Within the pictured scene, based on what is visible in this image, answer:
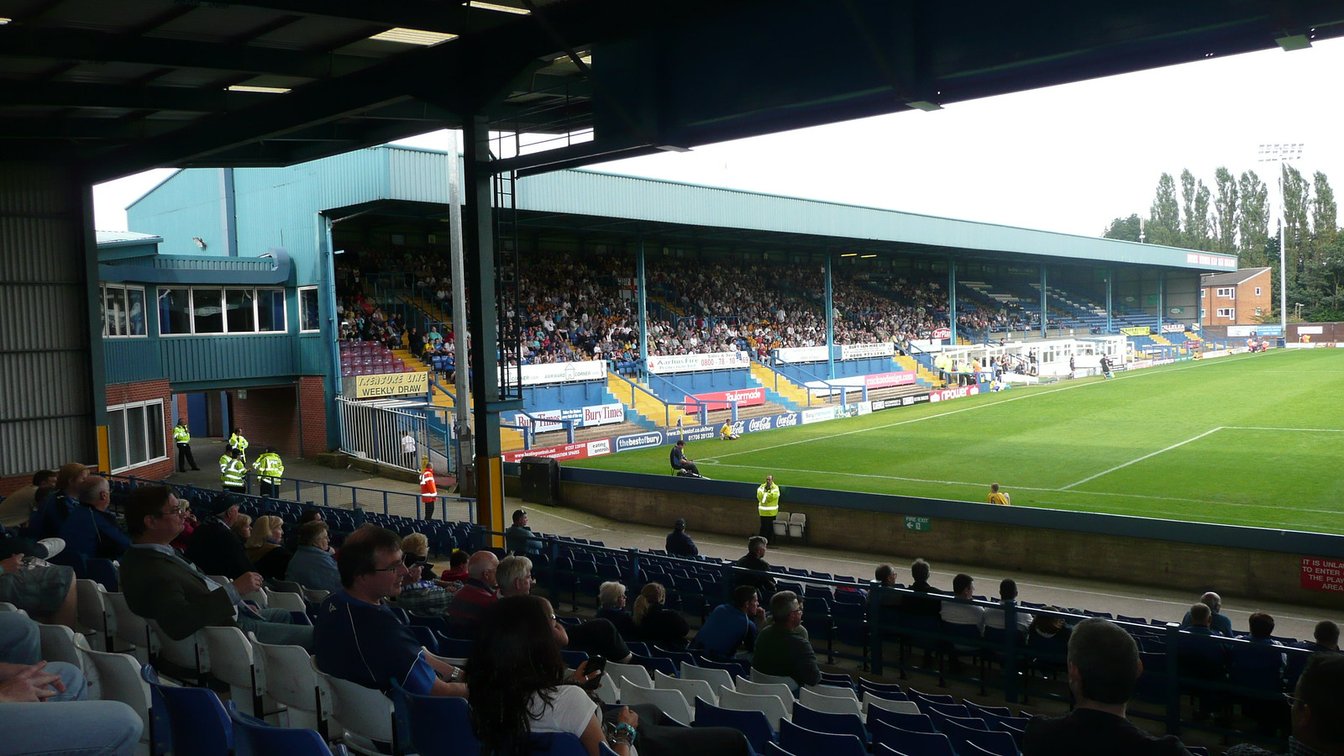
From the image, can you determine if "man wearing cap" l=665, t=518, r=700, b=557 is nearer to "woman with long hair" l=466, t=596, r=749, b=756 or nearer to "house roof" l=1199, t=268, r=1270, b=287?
"woman with long hair" l=466, t=596, r=749, b=756

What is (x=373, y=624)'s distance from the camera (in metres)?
3.93

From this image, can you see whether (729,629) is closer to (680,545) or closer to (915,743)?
(915,743)

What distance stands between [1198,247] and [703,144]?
127 m

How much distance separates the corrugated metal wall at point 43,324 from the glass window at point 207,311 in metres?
7.08

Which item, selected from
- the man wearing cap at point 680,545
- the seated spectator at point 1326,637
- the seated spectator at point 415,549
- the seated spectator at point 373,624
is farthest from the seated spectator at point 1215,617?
the seated spectator at point 373,624

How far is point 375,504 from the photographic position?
2455 cm

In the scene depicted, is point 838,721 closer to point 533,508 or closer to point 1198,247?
point 533,508

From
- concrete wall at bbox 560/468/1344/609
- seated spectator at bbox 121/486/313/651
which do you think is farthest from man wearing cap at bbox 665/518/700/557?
seated spectator at bbox 121/486/313/651

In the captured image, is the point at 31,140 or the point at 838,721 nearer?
the point at 838,721

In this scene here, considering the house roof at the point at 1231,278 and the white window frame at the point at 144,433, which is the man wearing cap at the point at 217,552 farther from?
the house roof at the point at 1231,278

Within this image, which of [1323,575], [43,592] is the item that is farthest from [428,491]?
[43,592]

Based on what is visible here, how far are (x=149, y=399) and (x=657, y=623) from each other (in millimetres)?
23502

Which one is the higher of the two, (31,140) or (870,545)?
(31,140)

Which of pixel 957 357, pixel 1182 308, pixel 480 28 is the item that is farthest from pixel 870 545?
pixel 1182 308
